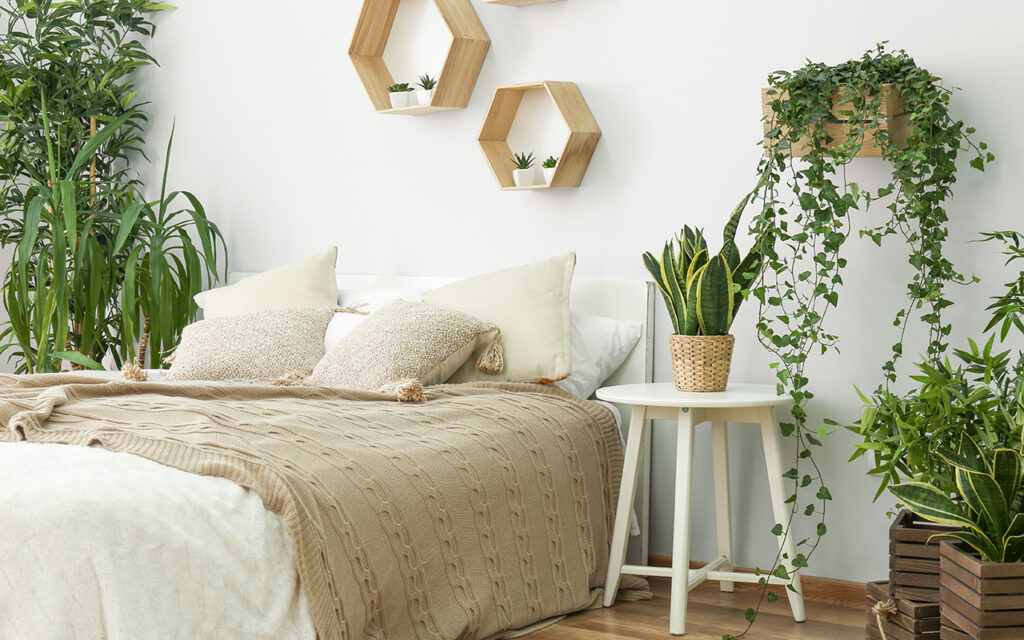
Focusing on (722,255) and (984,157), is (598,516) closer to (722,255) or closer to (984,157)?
(722,255)

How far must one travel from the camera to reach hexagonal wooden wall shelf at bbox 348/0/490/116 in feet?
10.6

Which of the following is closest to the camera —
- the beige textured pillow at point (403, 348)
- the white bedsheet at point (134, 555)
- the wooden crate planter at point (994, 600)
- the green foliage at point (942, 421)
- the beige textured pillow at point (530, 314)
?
the white bedsheet at point (134, 555)

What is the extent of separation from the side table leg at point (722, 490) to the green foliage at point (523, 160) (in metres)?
0.98

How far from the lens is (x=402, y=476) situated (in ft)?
6.70

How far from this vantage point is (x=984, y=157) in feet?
8.13

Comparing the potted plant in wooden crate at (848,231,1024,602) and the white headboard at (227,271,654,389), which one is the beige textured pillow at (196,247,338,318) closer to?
the white headboard at (227,271,654,389)

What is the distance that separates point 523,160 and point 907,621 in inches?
69.0

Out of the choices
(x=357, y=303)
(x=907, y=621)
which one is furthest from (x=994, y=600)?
(x=357, y=303)

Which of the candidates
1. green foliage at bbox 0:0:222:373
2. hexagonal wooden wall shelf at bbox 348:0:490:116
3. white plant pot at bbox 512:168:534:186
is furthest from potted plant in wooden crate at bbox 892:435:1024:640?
green foliage at bbox 0:0:222:373

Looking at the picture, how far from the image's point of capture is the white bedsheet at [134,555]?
1514 millimetres

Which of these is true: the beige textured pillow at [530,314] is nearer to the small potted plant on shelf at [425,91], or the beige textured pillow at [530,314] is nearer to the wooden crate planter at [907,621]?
A: the small potted plant on shelf at [425,91]

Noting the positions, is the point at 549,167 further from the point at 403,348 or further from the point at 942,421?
the point at 942,421

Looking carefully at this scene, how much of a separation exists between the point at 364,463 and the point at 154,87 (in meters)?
2.76

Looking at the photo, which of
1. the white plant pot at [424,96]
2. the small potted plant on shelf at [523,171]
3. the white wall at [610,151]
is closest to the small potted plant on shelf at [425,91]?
the white plant pot at [424,96]
